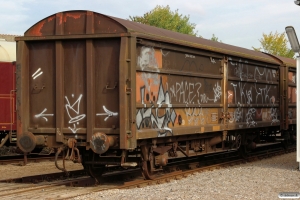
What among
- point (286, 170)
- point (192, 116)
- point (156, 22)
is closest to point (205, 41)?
point (192, 116)

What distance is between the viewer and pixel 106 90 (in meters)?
9.55

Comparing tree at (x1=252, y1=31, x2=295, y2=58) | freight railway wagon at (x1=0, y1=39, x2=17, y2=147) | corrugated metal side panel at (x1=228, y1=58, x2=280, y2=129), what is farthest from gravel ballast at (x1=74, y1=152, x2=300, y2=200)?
tree at (x1=252, y1=31, x2=295, y2=58)

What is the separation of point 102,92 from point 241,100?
5713 mm

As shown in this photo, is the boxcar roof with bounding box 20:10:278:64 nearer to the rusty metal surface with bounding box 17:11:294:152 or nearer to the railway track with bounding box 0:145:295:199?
the rusty metal surface with bounding box 17:11:294:152

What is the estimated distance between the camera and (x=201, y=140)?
1258 centimetres

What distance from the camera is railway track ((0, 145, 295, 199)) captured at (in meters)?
9.38

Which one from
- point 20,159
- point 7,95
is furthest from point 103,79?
point 20,159

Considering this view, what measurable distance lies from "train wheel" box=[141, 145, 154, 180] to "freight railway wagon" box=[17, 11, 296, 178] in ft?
0.07

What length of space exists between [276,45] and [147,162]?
132ft

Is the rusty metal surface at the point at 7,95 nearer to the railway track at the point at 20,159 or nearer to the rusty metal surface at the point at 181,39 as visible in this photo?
the railway track at the point at 20,159

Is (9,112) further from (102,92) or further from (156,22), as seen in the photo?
(156,22)

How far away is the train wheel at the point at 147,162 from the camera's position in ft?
33.2

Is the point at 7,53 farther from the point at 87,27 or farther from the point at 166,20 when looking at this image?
the point at 166,20

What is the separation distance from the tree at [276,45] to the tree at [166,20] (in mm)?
12625
